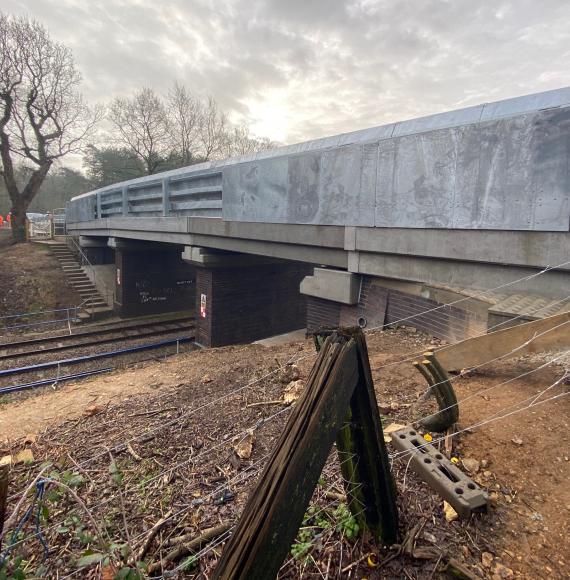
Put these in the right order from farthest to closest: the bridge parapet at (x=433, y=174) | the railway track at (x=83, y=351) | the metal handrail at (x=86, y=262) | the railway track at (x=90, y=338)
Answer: the metal handrail at (x=86, y=262), the railway track at (x=90, y=338), the railway track at (x=83, y=351), the bridge parapet at (x=433, y=174)

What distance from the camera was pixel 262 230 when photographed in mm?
9148

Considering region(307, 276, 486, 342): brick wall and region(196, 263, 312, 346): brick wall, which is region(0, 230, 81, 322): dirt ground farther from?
region(307, 276, 486, 342): brick wall

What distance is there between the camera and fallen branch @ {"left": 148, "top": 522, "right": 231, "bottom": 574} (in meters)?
2.46

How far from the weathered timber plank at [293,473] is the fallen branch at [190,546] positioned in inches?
53.8

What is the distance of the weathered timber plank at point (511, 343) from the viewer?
3.49 m

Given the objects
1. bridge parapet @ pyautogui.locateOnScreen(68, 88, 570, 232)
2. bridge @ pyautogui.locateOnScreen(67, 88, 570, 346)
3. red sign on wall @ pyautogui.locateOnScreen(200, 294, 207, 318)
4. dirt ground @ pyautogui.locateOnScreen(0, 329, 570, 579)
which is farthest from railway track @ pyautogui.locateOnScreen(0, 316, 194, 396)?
bridge parapet @ pyautogui.locateOnScreen(68, 88, 570, 232)

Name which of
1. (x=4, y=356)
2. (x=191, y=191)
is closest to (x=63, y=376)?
(x=4, y=356)

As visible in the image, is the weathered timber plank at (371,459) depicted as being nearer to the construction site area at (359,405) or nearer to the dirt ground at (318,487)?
the construction site area at (359,405)

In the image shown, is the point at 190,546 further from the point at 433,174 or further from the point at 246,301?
the point at 246,301

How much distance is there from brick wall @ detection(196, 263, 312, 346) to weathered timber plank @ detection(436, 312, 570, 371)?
33.4ft

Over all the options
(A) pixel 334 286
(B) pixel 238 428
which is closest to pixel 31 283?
(A) pixel 334 286

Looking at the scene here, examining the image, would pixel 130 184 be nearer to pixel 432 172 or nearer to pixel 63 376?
pixel 63 376

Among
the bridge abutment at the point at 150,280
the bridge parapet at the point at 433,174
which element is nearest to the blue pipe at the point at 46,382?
the bridge parapet at the point at 433,174

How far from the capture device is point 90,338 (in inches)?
634
